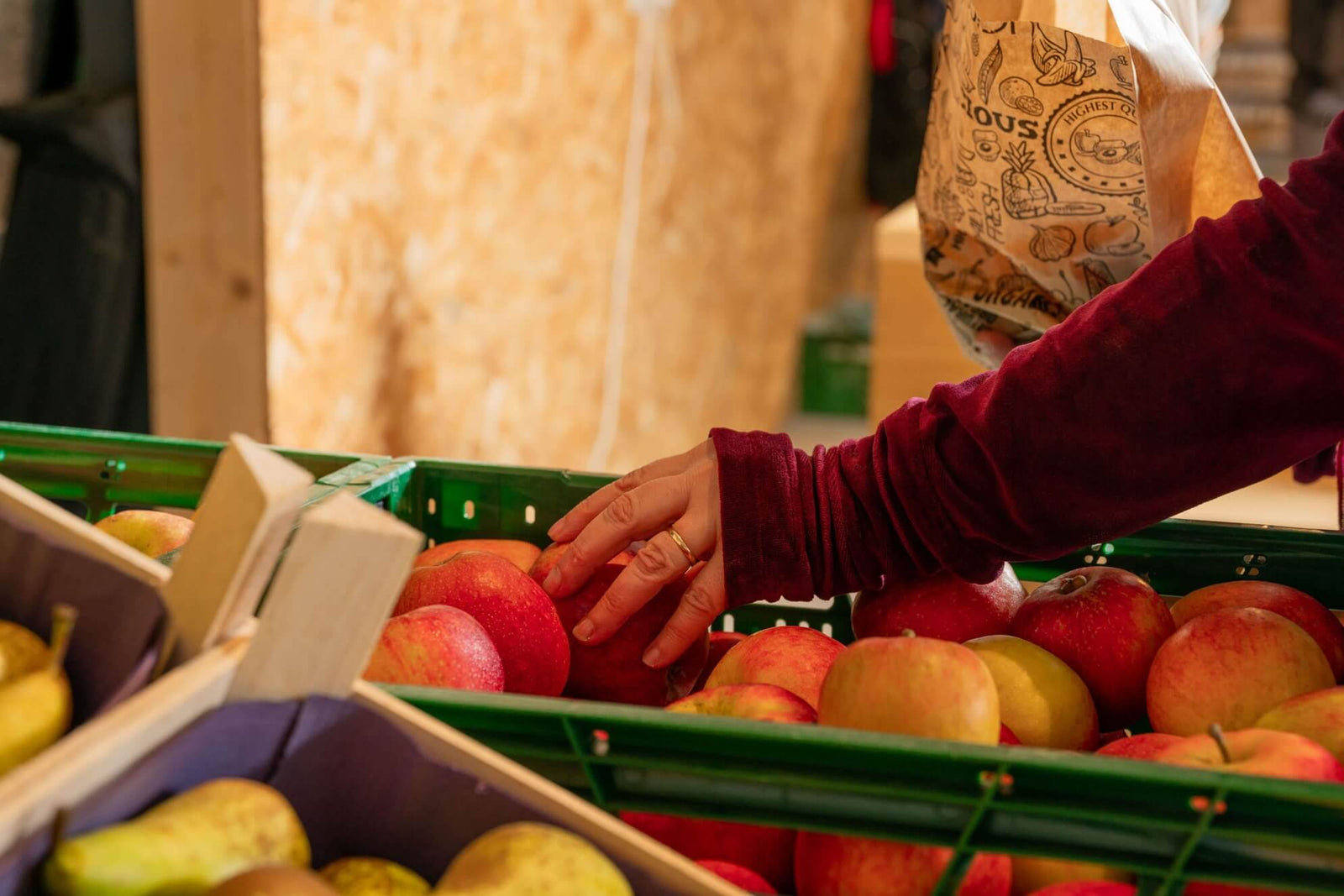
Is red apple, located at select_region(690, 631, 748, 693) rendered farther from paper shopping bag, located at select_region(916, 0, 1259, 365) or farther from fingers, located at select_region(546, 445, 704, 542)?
paper shopping bag, located at select_region(916, 0, 1259, 365)

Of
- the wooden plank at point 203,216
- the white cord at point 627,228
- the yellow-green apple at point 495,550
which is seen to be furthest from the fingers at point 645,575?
the white cord at point 627,228

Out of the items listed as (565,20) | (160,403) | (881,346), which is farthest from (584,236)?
(160,403)

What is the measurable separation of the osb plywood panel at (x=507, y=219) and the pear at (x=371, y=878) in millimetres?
1558

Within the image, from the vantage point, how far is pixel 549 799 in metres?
0.59

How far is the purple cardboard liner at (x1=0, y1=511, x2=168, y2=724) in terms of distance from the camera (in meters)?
0.61

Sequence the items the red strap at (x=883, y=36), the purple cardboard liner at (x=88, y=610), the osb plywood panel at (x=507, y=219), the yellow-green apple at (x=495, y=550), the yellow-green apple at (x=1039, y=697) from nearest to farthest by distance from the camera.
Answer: the purple cardboard liner at (x=88, y=610), the yellow-green apple at (x=1039, y=697), the yellow-green apple at (x=495, y=550), the osb plywood panel at (x=507, y=219), the red strap at (x=883, y=36)

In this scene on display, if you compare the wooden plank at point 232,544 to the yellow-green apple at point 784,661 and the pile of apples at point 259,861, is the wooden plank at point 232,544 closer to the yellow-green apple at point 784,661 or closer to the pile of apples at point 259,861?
the pile of apples at point 259,861

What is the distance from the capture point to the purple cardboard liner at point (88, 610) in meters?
0.61

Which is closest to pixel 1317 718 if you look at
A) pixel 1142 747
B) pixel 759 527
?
pixel 1142 747

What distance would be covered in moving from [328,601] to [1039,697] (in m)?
0.60

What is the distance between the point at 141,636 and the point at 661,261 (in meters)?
3.32

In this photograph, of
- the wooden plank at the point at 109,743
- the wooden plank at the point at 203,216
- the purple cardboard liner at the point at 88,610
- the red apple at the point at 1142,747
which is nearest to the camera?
the wooden plank at the point at 109,743

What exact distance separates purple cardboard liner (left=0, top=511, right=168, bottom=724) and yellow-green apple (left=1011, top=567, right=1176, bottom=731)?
2.41 feet

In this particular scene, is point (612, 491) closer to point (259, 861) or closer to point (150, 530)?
point (150, 530)
